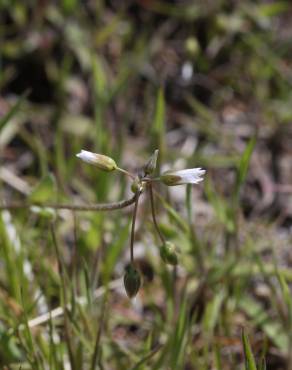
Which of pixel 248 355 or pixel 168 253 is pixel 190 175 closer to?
pixel 168 253

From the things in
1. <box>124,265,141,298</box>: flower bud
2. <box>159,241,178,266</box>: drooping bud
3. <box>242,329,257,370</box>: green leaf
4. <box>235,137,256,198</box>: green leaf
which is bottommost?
<box>242,329,257,370</box>: green leaf

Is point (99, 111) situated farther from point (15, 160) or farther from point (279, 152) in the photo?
point (279, 152)

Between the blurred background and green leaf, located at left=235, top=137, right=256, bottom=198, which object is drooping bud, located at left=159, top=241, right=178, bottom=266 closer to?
the blurred background

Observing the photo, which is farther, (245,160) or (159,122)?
(159,122)

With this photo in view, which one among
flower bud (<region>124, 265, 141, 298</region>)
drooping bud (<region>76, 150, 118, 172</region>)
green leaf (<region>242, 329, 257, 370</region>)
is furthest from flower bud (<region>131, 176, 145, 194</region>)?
green leaf (<region>242, 329, 257, 370</region>)

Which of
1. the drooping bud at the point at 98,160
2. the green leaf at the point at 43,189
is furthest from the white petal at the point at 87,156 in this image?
the green leaf at the point at 43,189

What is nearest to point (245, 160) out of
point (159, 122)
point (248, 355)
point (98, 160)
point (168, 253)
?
point (159, 122)

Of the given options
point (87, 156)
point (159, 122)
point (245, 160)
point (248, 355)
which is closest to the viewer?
point (248, 355)
